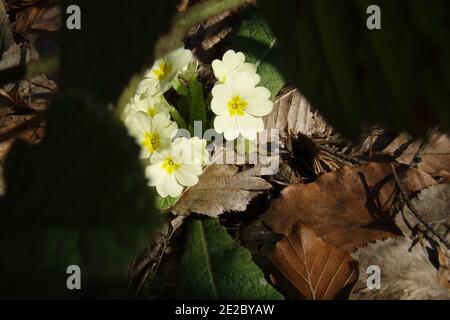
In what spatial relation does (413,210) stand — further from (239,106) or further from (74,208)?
(74,208)

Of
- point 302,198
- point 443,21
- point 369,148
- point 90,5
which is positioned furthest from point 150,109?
point 443,21

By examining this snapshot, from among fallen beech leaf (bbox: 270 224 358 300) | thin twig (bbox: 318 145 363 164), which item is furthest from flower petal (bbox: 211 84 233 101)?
fallen beech leaf (bbox: 270 224 358 300)

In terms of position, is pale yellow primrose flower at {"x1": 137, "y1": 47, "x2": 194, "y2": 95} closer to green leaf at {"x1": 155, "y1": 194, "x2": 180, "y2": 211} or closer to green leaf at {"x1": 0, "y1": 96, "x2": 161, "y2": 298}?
green leaf at {"x1": 155, "y1": 194, "x2": 180, "y2": 211}

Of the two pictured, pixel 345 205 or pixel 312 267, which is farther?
pixel 345 205

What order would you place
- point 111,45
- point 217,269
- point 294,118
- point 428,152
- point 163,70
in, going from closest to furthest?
point 111,45 < point 217,269 < point 163,70 < point 428,152 < point 294,118

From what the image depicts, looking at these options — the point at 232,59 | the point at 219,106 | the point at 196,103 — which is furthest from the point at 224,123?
the point at 232,59

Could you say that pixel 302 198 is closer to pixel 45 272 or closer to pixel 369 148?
pixel 369 148
